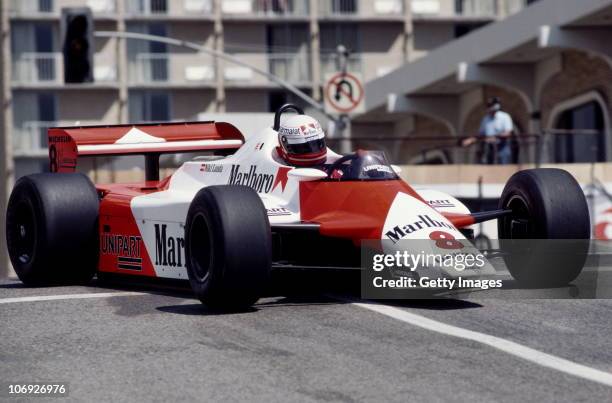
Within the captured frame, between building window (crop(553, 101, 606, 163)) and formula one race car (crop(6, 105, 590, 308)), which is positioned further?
building window (crop(553, 101, 606, 163))

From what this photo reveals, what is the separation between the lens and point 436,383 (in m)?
5.62

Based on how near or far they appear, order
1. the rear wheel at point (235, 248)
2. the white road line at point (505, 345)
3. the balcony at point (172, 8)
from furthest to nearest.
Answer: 1. the balcony at point (172, 8)
2. the rear wheel at point (235, 248)
3. the white road line at point (505, 345)

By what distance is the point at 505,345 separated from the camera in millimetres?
6441

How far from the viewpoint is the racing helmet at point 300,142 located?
9.40m

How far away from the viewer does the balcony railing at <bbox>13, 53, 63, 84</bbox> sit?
2092 inches

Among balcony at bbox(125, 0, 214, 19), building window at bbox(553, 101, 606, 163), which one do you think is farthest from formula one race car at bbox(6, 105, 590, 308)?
balcony at bbox(125, 0, 214, 19)

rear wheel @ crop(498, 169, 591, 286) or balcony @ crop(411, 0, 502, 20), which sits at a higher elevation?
balcony @ crop(411, 0, 502, 20)

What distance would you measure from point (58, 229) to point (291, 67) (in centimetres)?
4432

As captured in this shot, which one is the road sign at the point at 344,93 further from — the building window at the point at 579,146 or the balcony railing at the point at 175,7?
the balcony railing at the point at 175,7

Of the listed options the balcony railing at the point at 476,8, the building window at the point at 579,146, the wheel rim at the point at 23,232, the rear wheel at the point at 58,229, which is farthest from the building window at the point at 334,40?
the rear wheel at the point at 58,229

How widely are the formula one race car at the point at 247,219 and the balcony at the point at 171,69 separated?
42.3 metres

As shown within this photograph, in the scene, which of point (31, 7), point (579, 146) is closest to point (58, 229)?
point (579, 146)

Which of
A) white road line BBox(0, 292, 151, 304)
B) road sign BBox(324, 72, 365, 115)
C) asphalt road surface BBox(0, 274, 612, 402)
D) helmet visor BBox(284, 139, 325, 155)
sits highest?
road sign BBox(324, 72, 365, 115)

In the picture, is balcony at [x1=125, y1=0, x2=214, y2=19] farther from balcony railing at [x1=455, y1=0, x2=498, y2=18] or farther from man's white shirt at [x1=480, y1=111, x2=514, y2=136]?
man's white shirt at [x1=480, y1=111, x2=514, y2=136]
